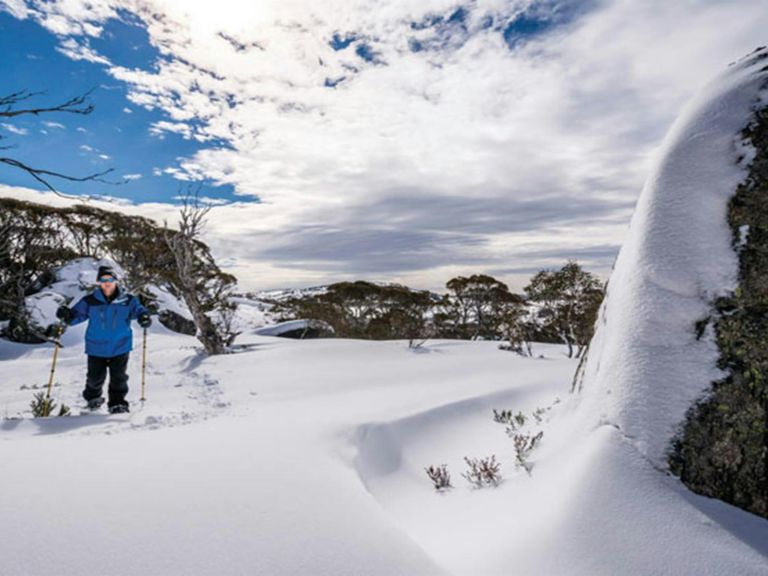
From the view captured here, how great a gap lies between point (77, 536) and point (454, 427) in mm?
3285

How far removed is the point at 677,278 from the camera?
2281 mm

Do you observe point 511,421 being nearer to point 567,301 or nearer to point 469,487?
point 469,487

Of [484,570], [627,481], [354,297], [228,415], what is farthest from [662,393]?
[354,297]

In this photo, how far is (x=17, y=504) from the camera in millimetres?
1832

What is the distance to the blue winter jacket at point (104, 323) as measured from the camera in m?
5.47

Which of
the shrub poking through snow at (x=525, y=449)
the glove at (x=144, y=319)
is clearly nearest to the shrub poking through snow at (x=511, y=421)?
the shrub poking through snow at (x=525, y=449)

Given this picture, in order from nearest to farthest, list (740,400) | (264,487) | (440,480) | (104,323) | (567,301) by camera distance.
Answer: (740,400), (264,487), (440,480), (104,323), (567,301)

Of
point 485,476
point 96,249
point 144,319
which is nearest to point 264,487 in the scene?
point 485,476

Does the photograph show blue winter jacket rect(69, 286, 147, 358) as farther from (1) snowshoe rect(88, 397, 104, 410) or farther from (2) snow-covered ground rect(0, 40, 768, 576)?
(2) snow-covered ground rect(0, 40, 768, 576)

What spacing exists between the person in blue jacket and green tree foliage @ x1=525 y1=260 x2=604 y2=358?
33.0 feet

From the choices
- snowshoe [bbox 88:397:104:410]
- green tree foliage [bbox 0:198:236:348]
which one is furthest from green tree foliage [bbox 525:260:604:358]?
green tree foliage [bbox 0:198:236:348]

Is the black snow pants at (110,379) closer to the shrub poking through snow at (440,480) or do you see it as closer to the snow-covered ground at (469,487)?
the snow-covered ground at (469,487)

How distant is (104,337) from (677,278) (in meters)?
6.31

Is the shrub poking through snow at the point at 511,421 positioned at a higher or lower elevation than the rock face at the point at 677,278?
lower
